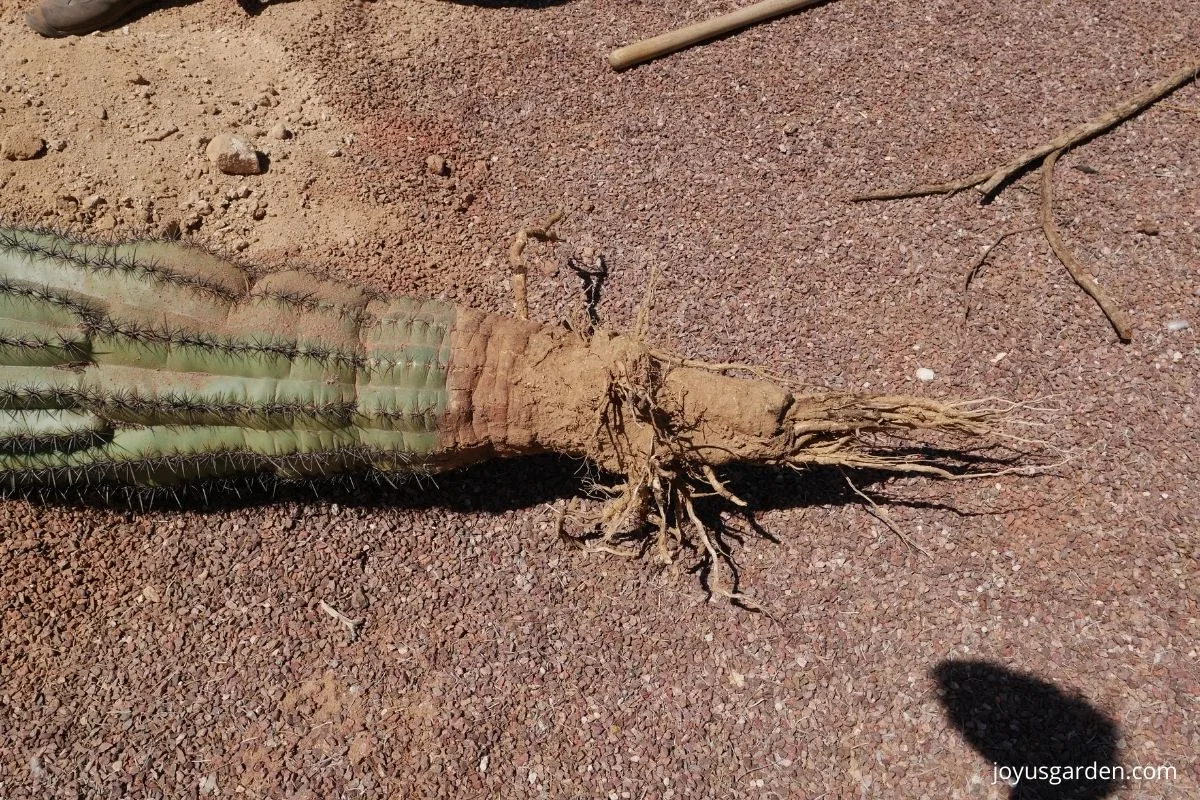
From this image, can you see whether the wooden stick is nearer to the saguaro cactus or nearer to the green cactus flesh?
the saguaro cactus

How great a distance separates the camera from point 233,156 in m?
3.49

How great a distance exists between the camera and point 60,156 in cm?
346

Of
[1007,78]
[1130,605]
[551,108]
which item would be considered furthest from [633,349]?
[1007,78]

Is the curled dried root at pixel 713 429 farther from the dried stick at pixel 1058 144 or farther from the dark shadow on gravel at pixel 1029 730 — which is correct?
the dried stick at pixel 1058 144

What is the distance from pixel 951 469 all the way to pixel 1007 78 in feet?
7.27

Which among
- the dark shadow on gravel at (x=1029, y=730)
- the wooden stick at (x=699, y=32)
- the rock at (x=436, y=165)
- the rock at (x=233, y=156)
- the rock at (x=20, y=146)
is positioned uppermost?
the wooden stick at (x=699, y=32)

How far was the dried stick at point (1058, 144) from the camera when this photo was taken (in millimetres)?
3570

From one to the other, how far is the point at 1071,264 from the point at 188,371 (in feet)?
12.1

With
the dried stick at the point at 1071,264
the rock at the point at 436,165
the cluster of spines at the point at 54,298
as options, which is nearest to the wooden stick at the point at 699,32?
the rock at the point at 436,165

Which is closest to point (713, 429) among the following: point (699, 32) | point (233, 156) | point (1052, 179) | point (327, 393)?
point (327, 393)

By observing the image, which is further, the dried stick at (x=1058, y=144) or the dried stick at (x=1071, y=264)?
the dried stick at (x=1058, y=144)

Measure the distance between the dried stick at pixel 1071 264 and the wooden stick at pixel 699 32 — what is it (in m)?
1.58

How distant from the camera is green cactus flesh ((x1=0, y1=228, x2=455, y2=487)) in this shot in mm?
2553

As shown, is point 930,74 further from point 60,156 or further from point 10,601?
point 10,601
